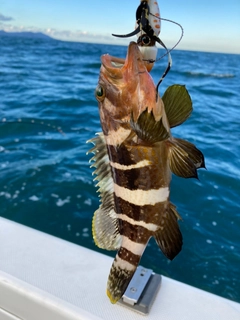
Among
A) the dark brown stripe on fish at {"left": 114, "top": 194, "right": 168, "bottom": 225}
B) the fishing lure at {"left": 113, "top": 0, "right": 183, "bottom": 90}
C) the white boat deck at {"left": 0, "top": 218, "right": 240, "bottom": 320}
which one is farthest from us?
the white boat deck at {"left": 0, "top": 218, "right": 240, "bottom": 320}

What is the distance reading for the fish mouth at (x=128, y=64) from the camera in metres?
1.34

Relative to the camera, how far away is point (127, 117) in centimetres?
149

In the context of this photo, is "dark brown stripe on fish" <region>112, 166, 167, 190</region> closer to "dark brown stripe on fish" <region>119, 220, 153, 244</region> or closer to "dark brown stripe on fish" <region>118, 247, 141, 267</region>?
"dark brown stripe on fish" <region>119, 220, 153, 244</region>

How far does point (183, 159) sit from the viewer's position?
4.56 ft

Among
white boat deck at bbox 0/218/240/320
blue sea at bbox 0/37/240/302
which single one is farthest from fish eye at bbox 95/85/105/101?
blue sea at bbox 0/37/240/302

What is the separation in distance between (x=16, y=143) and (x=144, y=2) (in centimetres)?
764

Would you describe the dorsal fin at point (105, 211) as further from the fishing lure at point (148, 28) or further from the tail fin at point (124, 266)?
the fishing lure at point (148, 28)

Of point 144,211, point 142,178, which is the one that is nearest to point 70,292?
point 144,211

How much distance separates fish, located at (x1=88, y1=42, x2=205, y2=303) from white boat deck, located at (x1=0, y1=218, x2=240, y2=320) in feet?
2.77

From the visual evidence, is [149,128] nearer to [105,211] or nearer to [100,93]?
[100,93]

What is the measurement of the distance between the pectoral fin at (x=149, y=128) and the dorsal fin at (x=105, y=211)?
309 millimetres

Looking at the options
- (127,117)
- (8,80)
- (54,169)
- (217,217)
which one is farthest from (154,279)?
(8,80)

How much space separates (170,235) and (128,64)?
75cm

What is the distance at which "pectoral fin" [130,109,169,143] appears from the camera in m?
1.29
